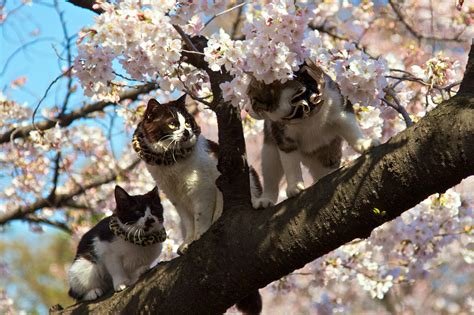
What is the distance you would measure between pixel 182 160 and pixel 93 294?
3.67 feet

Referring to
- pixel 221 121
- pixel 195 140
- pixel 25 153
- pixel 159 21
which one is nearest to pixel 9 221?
pixel 25 153

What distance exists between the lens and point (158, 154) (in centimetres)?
428

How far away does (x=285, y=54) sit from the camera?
10.5ft

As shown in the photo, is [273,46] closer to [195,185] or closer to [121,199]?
[195,185]

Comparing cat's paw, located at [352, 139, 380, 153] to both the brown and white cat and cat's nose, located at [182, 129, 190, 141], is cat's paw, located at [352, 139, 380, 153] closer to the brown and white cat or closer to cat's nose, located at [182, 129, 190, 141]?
the brown and white cat

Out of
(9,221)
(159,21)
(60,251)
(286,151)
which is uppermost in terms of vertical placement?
(159,21)

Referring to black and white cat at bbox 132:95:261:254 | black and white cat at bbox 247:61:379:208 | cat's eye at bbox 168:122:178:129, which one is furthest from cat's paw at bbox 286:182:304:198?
cat's eye at bbox 168:122:178:129

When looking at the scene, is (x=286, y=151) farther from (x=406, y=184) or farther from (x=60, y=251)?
(x=60, y=251)

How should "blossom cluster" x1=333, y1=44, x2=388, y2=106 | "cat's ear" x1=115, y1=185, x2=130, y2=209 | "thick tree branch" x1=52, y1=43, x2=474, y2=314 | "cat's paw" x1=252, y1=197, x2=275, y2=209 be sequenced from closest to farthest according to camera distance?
"thick tree branch" x1=52, y1=43, x2=474, y2=314 < "blossom cluster" x1=333, y1=44, x2=388, y2=106 < "cat's paw" x1=252, y1=197, x2=275, y2=209 < "cat's ear" x1=115, y1=185, x2=130, y2=209

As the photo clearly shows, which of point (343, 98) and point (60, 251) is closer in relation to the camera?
point (343, 98)

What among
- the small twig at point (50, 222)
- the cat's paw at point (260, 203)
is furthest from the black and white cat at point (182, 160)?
the small twig at point (50, 222)

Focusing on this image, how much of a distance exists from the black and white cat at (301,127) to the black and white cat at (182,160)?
362 mm

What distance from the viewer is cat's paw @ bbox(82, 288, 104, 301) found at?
4570mm

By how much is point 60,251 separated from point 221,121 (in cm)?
1720
